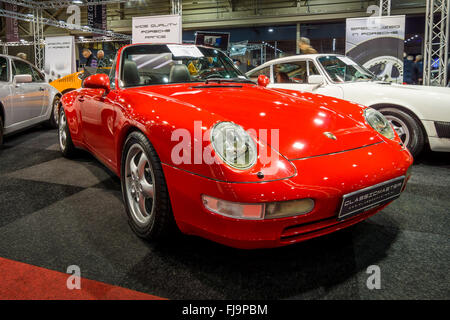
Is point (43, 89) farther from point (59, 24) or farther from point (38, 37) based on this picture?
point (59, 24)

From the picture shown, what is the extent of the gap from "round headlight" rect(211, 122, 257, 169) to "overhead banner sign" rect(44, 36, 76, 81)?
9065mm

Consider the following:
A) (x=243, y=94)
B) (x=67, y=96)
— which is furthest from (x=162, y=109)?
(x=67, y=96)

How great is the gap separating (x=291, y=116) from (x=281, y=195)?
0.59 meters

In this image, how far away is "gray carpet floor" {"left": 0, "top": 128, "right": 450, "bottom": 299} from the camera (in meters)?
1.47

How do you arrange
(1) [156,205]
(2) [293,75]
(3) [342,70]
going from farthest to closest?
1. (2) [293,75]
2. (3) [342,70]
3. (1) [156,205]

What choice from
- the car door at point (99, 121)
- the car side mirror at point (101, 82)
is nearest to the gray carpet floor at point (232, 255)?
the car door at point (99, 121)

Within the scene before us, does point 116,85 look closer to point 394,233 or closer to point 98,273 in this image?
point 98,273

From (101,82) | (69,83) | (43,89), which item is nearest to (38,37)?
(69,83)

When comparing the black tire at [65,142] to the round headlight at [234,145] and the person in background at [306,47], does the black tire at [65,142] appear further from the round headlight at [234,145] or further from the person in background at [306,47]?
the person in background at [306,47]

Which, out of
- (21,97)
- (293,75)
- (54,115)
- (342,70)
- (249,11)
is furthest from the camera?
(249,11)

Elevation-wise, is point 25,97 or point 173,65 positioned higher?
point 173,65

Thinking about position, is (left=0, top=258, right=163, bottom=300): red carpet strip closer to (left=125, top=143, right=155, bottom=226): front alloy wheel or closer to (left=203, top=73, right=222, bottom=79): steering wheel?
(left=125, top=143, right=155, bottom=226): front alloy wheel

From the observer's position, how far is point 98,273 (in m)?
1.59

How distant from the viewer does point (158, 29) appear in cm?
704
